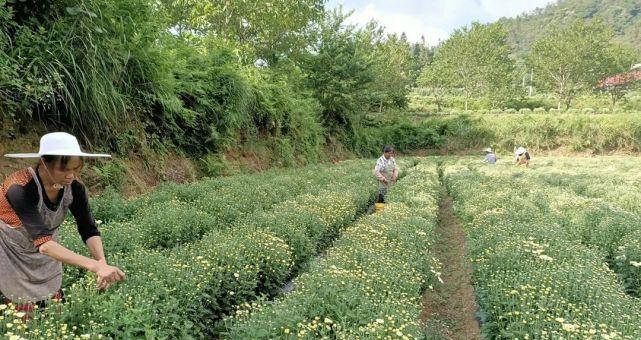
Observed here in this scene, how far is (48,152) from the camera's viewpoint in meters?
3.12

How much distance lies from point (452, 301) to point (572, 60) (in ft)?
234

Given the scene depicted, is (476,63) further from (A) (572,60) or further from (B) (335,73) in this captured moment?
(B) (335,73)

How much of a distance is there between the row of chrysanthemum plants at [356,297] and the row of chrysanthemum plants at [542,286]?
85cm

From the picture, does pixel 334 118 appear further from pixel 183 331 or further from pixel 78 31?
pixel 183 331

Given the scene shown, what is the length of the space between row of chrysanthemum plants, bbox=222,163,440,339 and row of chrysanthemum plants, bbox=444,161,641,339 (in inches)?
33.4

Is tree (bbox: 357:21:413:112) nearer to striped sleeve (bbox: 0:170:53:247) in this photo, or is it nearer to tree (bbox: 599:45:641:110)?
tree (bbox: 599:45:641:110)

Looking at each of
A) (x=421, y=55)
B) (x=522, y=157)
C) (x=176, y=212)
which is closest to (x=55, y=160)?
(x=176, y=212)

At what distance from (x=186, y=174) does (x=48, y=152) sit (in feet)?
34.3

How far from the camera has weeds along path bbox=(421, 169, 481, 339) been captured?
5.90 m

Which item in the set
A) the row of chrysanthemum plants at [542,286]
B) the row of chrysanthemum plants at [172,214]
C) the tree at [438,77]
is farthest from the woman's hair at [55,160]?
the tree at [438,77]

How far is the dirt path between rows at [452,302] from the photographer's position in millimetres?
5863

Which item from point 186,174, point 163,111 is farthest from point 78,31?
point 186,174

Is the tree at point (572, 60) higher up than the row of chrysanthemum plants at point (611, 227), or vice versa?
the tree at point (572, 60)

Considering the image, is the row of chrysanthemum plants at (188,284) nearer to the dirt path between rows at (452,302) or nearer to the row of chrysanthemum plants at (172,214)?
the row of chrysanthemum plants at (172,214)
